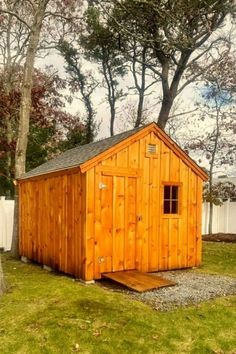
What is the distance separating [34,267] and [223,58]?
14178mm

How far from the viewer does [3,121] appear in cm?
1845

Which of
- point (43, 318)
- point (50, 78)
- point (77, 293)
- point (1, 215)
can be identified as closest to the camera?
point (43, 318)

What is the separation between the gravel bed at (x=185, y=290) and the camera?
6926mm

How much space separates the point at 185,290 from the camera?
773 centimetres

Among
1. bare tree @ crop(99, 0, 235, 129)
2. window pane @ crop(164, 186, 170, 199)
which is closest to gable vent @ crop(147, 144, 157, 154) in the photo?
window pane @ crop(164, 186, 170, 199)

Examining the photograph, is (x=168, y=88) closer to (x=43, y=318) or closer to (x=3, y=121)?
(x=3, y=121)

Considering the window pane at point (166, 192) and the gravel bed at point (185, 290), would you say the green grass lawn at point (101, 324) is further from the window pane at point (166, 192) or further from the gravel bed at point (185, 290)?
the window pane at point (166, 192)

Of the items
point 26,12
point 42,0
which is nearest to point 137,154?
point 42,0

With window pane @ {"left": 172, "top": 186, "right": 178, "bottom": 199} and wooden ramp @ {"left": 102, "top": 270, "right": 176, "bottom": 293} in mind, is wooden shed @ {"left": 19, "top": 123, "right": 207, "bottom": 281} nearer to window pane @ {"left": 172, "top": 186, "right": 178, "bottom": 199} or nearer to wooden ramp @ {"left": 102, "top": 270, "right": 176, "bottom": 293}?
window pane @ {"left": 172, "top": 186, "right": 178, "bottom": 199}

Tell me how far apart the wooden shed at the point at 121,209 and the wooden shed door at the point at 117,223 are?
2 cm

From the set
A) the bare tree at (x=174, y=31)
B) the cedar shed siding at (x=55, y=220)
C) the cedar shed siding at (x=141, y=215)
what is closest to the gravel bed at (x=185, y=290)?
the cedar shed siding at (x=141, y=215)

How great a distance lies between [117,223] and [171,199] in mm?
1869

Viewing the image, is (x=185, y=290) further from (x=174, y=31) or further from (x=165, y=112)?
(x=165, y=112)

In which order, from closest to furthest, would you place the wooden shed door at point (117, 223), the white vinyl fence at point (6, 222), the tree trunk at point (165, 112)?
the wooden shed door at point (117, 223) → the white vinyl fence at point (6, 222) → the tree trunk at point (165, 112)
